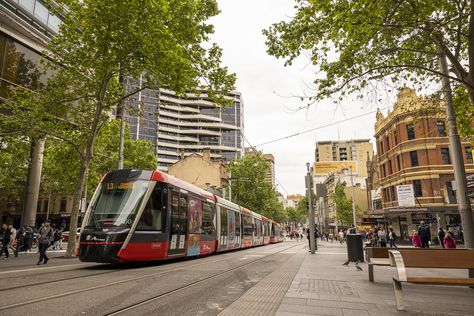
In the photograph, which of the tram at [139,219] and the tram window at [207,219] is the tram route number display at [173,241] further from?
the tram window at [207,219]

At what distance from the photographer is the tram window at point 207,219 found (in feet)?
47.7

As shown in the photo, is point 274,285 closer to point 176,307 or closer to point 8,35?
point 176,307

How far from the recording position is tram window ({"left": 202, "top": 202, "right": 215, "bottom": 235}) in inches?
573

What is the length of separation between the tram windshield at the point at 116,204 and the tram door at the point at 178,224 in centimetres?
158

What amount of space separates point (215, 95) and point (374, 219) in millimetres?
23125

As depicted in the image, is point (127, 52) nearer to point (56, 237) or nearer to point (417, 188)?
point (56, 237)

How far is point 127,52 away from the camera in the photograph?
14609mm

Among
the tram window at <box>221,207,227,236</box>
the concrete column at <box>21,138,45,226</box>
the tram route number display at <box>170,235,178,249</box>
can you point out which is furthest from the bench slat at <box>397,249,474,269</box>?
the concrete column at <box>21,138,45,226</box>

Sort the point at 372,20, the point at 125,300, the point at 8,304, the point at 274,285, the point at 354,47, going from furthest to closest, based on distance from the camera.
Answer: the point at 354,47 → the point at 372,20 → the point at 274,285 → the point at 125,300 → the point at 8,304

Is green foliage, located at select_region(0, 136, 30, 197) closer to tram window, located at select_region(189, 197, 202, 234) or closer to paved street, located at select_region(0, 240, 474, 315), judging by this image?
tram window, located at select_region(189, 197, 202, 234)

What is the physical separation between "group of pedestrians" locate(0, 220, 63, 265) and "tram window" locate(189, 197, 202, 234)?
5242 mm

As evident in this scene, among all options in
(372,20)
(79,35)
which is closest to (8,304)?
(372,20)

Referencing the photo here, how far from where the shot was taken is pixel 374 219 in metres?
31.9

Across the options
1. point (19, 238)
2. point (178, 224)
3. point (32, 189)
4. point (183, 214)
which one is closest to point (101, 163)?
point (32, 189)
